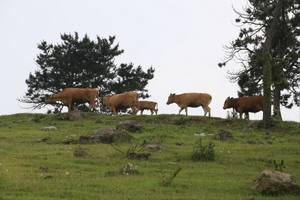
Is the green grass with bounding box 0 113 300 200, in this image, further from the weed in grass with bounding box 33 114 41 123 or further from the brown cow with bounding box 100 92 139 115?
the brown cow with bounding box 100 92 139 115

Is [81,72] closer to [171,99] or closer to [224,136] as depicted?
[171,99]

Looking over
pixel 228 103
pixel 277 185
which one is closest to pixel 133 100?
pixel 228 103

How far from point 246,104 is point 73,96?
1001 cm

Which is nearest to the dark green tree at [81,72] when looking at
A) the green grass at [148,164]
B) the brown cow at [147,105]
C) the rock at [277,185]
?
the brown cow at [147,105]

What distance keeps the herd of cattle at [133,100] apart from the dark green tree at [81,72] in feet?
35.4

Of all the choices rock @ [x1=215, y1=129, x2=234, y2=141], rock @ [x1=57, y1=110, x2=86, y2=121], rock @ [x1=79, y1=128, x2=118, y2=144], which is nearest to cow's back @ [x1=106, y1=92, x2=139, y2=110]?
rock @ [x1=57, y1=110, x2=86, y2=121]

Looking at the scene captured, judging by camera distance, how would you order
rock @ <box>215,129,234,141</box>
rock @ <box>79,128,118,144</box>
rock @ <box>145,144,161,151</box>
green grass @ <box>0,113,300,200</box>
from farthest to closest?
rock @ <box>215,129,234,141</box> → rock @ <box>79,128,118,144</box> → rock @ <box>145,144,161,151</box> → green grass @ <box>0,113,300,200</box>

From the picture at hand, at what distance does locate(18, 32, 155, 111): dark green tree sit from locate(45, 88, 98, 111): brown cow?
475 inches

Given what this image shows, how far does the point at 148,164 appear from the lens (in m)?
14.6

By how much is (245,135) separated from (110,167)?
30.1ft

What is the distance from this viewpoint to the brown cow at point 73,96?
3188 centimetres

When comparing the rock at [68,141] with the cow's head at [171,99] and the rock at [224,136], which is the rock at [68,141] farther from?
the cow's head at [171,99]

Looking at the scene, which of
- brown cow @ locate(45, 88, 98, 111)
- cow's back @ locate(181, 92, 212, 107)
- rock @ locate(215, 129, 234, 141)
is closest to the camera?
rock @ locate(215, 129, 234, 141)

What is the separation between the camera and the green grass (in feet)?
36.0
